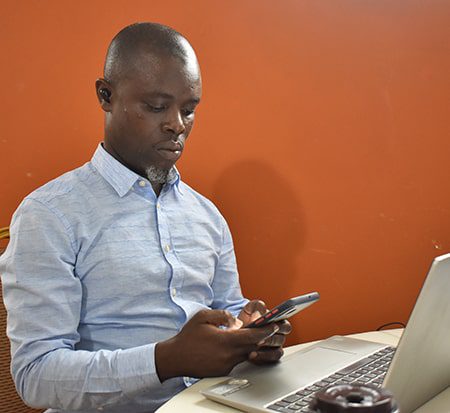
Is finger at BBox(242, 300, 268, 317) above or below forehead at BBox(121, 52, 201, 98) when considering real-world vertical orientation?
below

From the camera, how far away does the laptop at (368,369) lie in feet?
2.79

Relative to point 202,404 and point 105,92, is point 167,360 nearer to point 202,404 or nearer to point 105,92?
point 202,404

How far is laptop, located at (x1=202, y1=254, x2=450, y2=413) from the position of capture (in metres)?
0.85

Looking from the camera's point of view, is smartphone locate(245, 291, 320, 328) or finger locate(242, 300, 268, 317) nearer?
smartphone locate(245, 291, 320, 328)

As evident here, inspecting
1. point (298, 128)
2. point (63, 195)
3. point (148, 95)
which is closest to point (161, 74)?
point (148, 95)

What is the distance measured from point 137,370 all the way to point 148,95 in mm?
559

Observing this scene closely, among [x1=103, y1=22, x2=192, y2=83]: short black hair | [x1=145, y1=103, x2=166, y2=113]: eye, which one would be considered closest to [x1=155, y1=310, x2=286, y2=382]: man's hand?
[x1=145, y1=103, x2=166, y2=113]: eye

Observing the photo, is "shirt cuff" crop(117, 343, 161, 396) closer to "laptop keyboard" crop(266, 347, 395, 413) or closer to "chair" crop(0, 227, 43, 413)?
"laptop keyboard" crop(266, 347, 395, 413)

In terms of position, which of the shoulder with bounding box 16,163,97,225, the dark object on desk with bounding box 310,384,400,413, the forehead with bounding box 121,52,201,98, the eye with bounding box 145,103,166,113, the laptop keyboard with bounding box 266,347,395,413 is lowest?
the laptop keyboard with bounding box 266,347,395,413

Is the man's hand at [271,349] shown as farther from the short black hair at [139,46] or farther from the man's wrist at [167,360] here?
the short black hair at [139,46]

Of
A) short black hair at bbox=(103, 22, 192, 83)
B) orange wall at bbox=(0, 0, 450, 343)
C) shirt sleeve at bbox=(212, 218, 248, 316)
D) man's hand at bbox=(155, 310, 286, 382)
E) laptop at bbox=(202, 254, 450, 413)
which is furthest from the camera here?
orange wall at bbox=(0, 0, 450, 343)

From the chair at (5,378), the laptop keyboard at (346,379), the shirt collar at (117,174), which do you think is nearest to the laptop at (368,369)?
the laptop keyboard at (346,379)

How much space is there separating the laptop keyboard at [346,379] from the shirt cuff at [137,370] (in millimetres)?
272

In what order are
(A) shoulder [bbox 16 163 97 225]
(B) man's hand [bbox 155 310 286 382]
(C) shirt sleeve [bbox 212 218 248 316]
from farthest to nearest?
1. (C) shirt sleeve [bbox 212 218 248 316]
2. (A) shoulder [bbox 16 163 97 225]
3. (B) man's hand [bbox 155 310 286 382]
